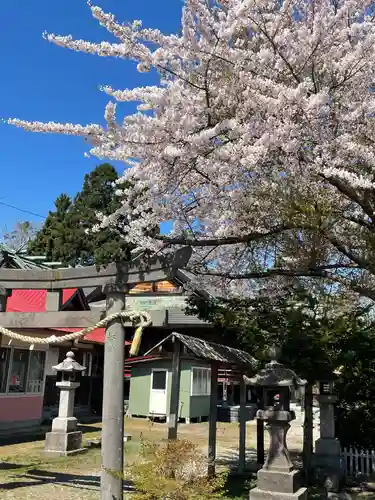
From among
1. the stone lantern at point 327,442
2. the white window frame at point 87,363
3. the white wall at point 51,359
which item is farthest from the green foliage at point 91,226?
the white window frame at point 87,363

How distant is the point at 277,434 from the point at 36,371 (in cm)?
1171

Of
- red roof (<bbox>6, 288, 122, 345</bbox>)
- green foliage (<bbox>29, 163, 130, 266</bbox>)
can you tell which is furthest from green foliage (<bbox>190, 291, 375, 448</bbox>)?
red roof (<bbox>6, 288, 122, 345</bbox>)

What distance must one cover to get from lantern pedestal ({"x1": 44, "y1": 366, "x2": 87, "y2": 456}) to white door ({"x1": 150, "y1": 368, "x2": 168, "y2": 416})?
8.83 m

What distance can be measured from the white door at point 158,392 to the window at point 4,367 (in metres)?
7.23

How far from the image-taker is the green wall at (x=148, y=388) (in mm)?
20344

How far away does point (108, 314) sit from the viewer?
605 centimetres

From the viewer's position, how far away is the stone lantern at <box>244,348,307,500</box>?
6.94 metres

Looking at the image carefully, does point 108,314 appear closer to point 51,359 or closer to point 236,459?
point 236,459

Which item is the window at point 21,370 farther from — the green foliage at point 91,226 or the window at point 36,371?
the green foliage at point 91,226

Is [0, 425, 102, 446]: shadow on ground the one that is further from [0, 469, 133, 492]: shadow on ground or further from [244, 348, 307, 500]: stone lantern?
[244, 348, 307, 500]: stone lantern

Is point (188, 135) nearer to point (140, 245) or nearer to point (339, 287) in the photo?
point (140, 245)

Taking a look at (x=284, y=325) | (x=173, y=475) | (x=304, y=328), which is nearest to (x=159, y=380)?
(x=284, y=325)

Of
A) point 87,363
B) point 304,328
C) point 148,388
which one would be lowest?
point 148,388

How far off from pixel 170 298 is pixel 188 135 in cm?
1871
